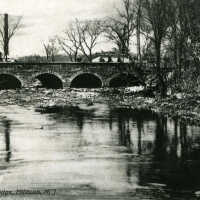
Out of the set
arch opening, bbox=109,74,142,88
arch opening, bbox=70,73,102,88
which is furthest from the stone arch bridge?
arch opening, bbox=70,73,102,88

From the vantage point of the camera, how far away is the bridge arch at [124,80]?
50.5 metres

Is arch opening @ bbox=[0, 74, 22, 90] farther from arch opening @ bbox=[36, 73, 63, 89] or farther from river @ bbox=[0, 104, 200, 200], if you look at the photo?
river @ bbox=[0, 104, 200, 200]

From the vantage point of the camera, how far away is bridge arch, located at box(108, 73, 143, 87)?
166 feet

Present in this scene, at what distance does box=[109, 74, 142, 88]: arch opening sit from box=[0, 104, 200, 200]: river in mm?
26124

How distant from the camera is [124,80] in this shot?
178ft

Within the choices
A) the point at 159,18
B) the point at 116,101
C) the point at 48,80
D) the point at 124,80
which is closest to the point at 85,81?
the point at 48,80

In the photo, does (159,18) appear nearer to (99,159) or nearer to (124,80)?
(124,80)

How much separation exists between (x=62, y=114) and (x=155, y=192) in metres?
17.3

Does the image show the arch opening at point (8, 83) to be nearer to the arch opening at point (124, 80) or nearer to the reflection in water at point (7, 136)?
the arch opening at point (124, 80)

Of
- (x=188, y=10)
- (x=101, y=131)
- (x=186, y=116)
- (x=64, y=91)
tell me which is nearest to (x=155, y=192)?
(x=101, y=131)

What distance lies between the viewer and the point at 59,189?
1123cm

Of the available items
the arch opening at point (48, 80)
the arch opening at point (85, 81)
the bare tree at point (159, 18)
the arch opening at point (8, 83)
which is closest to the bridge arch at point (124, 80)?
the arch opening at point (85, 81)

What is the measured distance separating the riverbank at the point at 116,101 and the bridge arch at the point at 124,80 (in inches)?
193

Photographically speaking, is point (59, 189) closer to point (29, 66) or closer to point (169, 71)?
point (169, 71)
